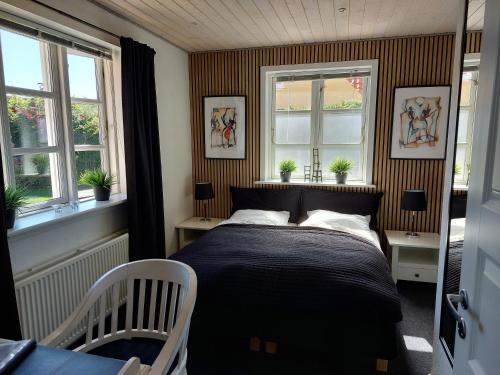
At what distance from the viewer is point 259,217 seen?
11.3ft

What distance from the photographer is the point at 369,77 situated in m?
3.56

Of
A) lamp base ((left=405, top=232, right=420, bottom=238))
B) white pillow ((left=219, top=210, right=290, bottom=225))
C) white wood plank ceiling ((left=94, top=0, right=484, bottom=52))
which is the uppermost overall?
white wood plank ceiling ((left=94, top=0, right=484, bottom=52))

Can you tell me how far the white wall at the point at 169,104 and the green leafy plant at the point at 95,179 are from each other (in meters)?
0.35

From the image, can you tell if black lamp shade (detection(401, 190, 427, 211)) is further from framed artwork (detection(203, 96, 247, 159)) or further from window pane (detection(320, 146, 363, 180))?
framed artwork (detection(203, 96, 247, 159))

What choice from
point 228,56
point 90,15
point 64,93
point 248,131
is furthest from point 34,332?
point 228,56

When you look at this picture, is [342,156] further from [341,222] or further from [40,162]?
[40,162]

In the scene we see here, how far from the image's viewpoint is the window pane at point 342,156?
3738mm

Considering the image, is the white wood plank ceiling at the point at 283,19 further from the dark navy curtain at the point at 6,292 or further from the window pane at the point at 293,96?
the dark navy curtain at the point at 6,292

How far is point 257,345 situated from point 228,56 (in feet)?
9.96

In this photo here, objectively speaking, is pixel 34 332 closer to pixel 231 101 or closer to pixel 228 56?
pixel 231 101

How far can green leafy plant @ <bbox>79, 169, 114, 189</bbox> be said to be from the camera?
2631 millimetres

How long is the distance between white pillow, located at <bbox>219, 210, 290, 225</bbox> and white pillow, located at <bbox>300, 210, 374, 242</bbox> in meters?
0.26

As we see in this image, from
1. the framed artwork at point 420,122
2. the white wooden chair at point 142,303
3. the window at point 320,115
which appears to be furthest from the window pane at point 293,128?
the white wooden chair at point 142,303

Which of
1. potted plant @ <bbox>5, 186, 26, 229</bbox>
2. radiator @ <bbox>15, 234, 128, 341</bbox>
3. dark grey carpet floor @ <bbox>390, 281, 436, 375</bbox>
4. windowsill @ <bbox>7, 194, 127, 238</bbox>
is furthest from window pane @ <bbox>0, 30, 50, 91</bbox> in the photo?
dark grey carpet floor @ <bbox>390, 281, 436, 375</bbox>
